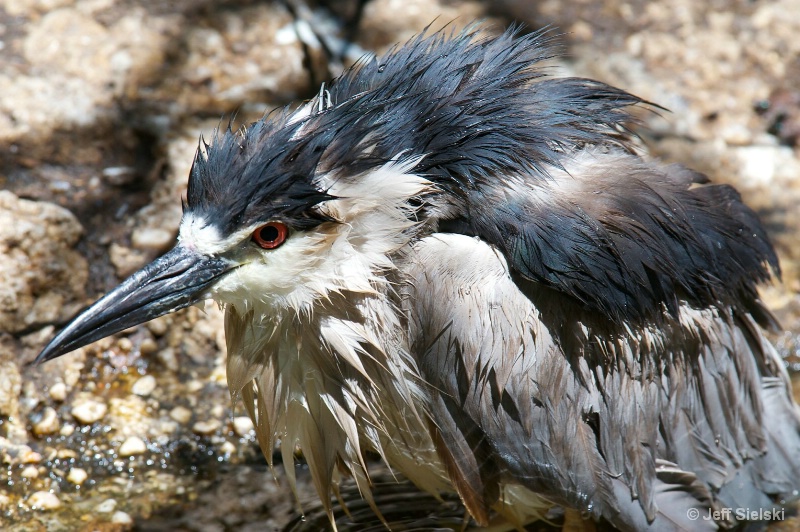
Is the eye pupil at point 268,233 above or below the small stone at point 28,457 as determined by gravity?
above

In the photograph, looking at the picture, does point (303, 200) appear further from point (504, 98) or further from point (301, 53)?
point (301, 53)

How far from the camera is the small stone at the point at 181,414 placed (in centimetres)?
338

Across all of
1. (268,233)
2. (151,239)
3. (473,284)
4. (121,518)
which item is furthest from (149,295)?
(151,239)

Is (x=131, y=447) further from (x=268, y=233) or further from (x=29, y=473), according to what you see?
(x=268, y=233)

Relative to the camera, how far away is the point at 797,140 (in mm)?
4395

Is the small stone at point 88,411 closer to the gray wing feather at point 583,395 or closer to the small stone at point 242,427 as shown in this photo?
the small stone at point 242,427

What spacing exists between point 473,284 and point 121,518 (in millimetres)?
1528

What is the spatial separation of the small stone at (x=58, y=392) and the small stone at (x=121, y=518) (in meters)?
0.53

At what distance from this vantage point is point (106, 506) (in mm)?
3090

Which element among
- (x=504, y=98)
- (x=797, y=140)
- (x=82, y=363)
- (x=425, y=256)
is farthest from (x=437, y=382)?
(x=797, y=140)

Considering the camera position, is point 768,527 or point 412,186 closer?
point 412,186

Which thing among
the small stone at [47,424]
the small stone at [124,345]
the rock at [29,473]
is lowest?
the rock at [29,473]

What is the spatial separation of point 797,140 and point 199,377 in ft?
10.2

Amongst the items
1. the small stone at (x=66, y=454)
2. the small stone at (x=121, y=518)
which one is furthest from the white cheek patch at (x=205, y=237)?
the small stone at (x=66, y=454)
